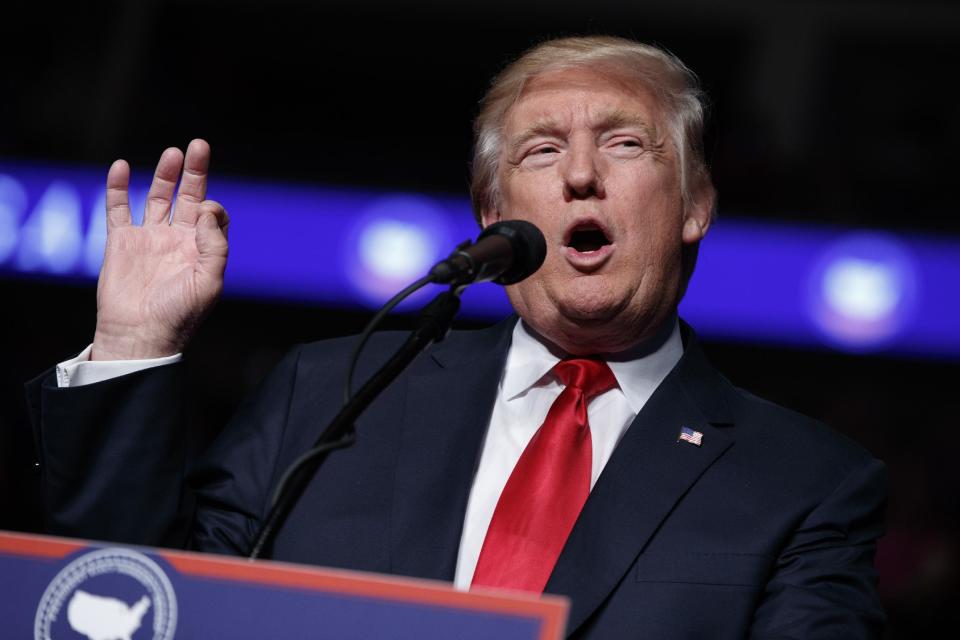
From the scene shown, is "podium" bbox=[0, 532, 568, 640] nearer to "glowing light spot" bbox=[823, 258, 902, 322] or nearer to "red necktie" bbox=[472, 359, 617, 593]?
"red necktie" bbox=[472, 359, 617, 593]

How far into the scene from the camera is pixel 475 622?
103 cm

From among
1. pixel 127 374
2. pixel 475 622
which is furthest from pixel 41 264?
pixel 475 622

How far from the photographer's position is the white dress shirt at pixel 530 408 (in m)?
1.63

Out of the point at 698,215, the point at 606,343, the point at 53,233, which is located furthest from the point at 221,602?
the point at 53,233

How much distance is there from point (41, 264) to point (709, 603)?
3.67 metres

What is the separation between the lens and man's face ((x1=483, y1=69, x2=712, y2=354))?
1.76m

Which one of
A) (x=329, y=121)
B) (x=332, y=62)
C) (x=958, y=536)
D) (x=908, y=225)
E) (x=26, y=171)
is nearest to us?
(x=958, y=536)

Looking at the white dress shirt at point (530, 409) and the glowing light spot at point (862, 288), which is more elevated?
the white dress shirt at point (530, 409)

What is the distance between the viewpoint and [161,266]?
62.9 inches

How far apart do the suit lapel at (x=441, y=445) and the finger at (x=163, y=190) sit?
416 millimetres

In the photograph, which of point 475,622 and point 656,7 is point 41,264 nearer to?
point 656,7

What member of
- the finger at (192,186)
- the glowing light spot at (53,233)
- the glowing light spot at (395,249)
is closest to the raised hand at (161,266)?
the finger at (192,186)

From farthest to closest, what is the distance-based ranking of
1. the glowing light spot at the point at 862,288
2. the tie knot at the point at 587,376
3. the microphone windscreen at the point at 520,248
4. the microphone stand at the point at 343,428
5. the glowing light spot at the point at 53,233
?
the glowing light spot at the point at 53,233, the glowing light spot at the point at 862,288, the tie knot at the point at 587,376, the microphone windscreen at the point at 520,248, the microphone stand at the point at 343,428

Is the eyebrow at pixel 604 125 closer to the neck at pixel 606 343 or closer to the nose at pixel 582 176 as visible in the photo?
the nose at pixel 582 176
